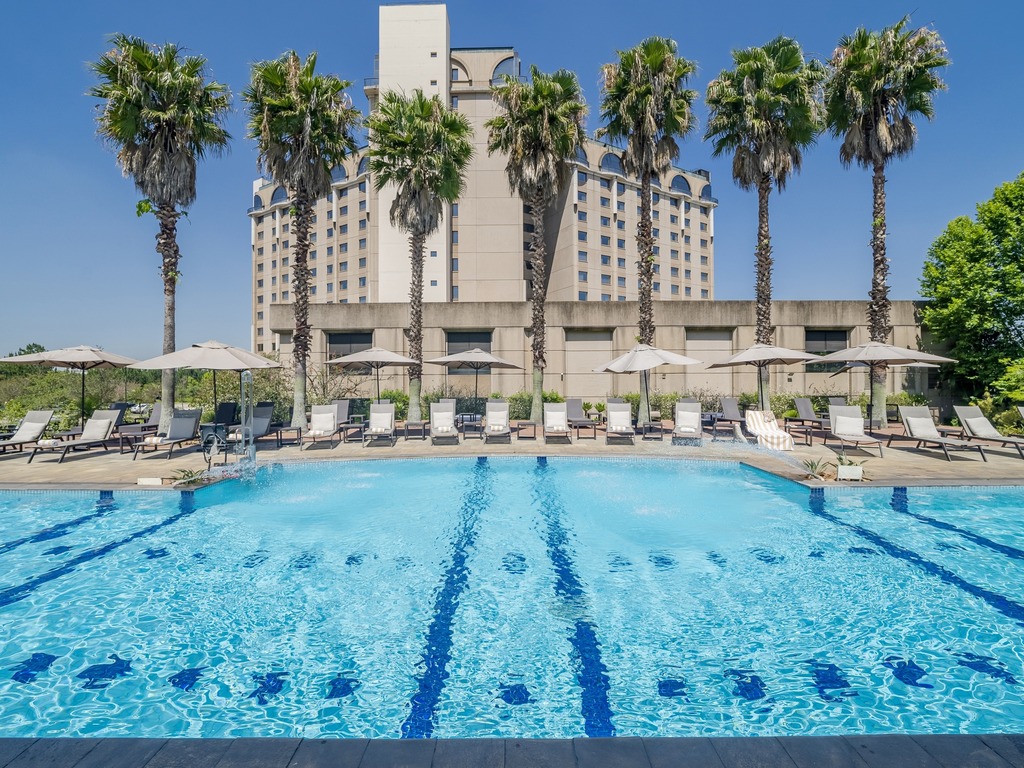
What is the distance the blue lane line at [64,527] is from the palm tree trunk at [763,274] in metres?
18.6

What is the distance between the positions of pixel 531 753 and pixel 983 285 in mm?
23461

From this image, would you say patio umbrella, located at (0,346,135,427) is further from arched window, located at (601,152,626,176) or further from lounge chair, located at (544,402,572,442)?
arched window, located at (601,152,626,176)

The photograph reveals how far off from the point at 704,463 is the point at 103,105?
20.3m

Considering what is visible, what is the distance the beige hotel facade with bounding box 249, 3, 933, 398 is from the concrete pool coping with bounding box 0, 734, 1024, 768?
1927 cm

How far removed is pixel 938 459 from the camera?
37.2 feet

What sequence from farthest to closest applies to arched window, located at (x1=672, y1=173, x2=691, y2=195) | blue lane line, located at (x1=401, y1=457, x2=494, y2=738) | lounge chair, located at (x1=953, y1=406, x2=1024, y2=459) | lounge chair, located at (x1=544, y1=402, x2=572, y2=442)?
arched window, located at (x1=672, y1=173, x2=691, y2=195) < lounge chair, located at (x1=544, y1=402, x2=572, y2=442) < lounge chair, located at (x1=953, y1=406, x2=1024, y2=459) < blue lane line, located at (x1=401, y1=457, x2=494, y2=738)

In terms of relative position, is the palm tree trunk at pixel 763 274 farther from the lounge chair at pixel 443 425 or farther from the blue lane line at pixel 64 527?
the blue lane line at pixel 64 527

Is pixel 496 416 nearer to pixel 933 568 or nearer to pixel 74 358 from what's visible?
pixel 933 568

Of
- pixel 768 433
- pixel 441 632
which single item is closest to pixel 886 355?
pixel 768 433

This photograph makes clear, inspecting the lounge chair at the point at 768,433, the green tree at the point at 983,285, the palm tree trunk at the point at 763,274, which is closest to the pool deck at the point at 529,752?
the lounge chair at the point at 768,433

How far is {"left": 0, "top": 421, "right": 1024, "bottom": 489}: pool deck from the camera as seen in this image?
9172 mm

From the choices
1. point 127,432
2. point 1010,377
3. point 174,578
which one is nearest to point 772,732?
point 174,578

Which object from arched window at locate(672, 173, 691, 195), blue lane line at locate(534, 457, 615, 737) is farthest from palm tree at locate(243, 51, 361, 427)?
arched window at locate(672, 173, 691, 195)

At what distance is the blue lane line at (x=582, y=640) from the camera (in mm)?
3418
